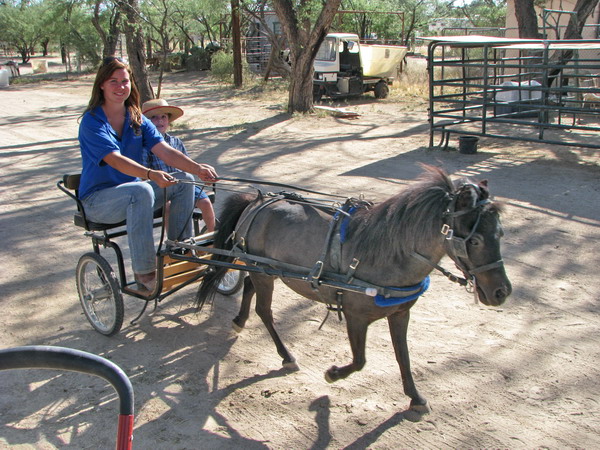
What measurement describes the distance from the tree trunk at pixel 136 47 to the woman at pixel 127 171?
10.5 m

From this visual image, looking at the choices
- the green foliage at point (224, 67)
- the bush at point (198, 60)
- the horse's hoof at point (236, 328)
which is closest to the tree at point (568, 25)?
the horse's hoof at point (236, 328)

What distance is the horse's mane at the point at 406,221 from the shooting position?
113 inches

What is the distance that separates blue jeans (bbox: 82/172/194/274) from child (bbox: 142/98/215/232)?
0.23 metres

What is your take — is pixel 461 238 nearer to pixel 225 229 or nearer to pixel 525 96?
pixel 225 229

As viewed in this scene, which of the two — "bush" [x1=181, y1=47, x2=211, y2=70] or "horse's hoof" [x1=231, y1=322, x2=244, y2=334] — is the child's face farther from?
"bush" [x1=181, y1=47, x2=211, y2=70]

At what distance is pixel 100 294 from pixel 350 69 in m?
16.8

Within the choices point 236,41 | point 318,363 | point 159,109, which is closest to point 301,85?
point 236,41

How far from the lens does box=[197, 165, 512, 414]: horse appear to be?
2764 mm

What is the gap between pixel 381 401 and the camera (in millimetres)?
3395

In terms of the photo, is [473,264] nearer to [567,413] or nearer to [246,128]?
[567,413]

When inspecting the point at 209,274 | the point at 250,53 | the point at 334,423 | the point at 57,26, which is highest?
the point at 57,26

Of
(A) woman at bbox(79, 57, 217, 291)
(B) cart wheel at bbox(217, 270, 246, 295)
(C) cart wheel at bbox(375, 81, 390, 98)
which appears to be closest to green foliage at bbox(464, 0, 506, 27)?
(C) cart wheel at bbox(375, 81, 390, 98)

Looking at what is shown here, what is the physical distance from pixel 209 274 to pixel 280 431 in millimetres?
1369

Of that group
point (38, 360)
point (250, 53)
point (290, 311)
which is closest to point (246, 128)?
point (290, 311)
